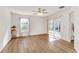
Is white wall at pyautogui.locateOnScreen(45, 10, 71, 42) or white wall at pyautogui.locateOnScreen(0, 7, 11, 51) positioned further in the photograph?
white wall at pyautogui.locateOnScreen(45, 10, 71, 42)

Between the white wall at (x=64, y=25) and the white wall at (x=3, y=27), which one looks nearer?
the white wall at (x=3, y=27)

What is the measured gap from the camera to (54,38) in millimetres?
3672

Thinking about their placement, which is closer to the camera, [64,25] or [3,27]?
[3,27]

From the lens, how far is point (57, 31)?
3.67m

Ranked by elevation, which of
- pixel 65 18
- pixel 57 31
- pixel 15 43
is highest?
pixel 65 18

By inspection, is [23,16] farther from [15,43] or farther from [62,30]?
[62,30]

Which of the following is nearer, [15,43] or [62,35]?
[15,43]
